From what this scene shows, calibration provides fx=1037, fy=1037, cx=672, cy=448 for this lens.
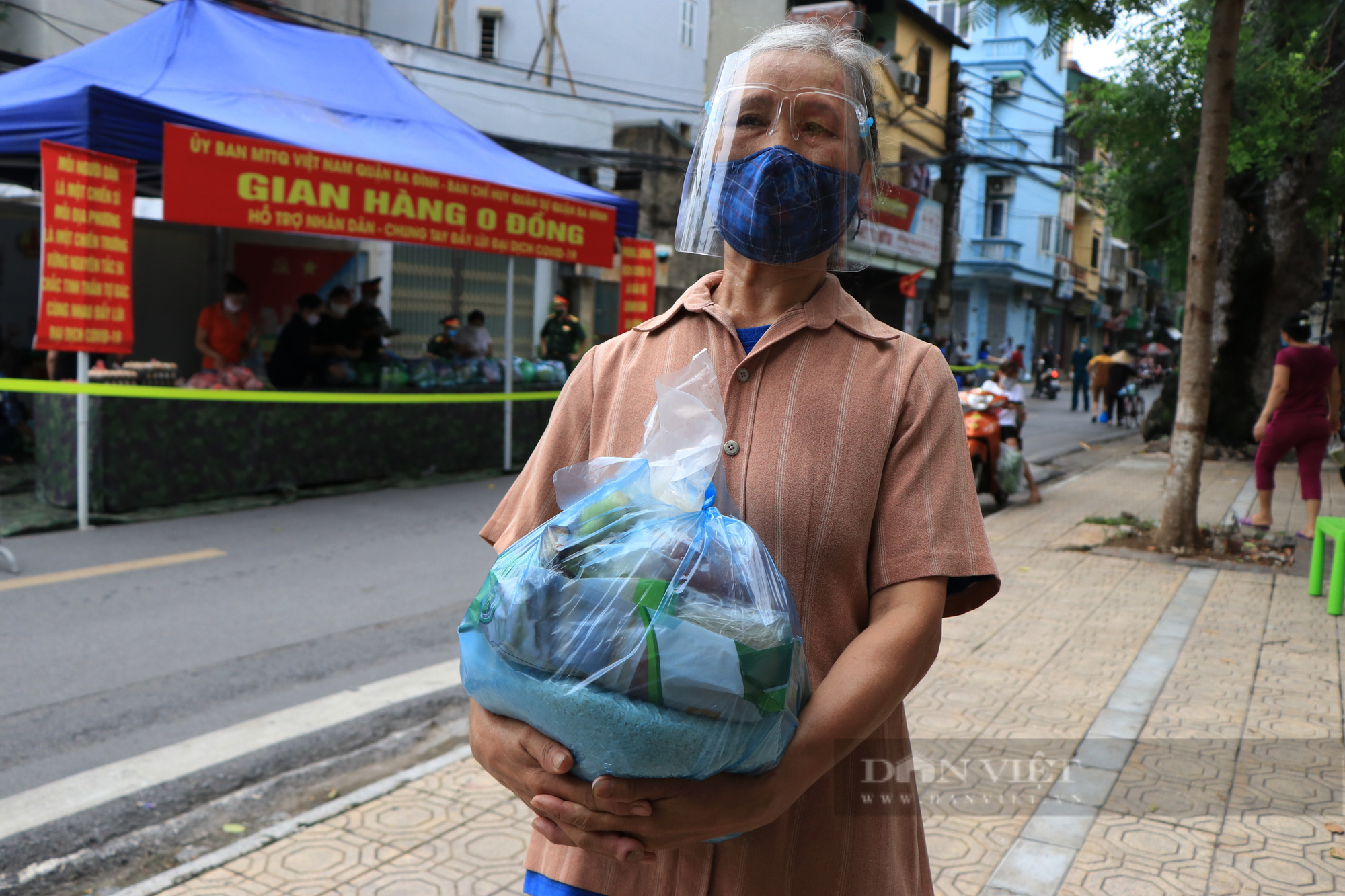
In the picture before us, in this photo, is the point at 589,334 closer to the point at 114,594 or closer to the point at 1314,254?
the point at 1314,254

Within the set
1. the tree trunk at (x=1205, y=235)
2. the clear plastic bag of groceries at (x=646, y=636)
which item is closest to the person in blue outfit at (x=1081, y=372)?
the tree trunk at (x=1205, y=235)

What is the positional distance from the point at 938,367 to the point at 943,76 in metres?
33.7

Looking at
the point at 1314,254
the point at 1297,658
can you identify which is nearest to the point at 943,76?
the point at 1314,254

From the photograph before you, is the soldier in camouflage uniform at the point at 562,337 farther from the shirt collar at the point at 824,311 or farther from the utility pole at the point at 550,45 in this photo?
the shirt collar at the point at 824,311

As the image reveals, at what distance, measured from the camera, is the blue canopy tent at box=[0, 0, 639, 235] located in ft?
23.5

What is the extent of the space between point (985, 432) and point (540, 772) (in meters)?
8.53

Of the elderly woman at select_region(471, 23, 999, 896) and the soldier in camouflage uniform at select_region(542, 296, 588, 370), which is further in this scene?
the soldier in camouflage uniform at select_region(542, 296, 588, 370)

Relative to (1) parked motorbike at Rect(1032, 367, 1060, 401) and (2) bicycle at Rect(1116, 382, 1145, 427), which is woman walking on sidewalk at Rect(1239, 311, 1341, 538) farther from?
(1) parked motorbike at Rect(1032, 367, 1060, 401)

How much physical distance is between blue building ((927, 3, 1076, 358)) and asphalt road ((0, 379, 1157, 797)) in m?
31.1

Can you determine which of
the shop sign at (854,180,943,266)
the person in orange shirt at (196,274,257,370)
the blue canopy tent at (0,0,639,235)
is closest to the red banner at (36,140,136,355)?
the blue canopy tent at (0,0,639,235)

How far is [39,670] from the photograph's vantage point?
4.47m

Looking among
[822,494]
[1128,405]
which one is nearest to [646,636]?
[822,494]

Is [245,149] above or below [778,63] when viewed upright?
above

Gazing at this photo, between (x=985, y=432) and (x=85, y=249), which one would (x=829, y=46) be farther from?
(x=985, y=432)
